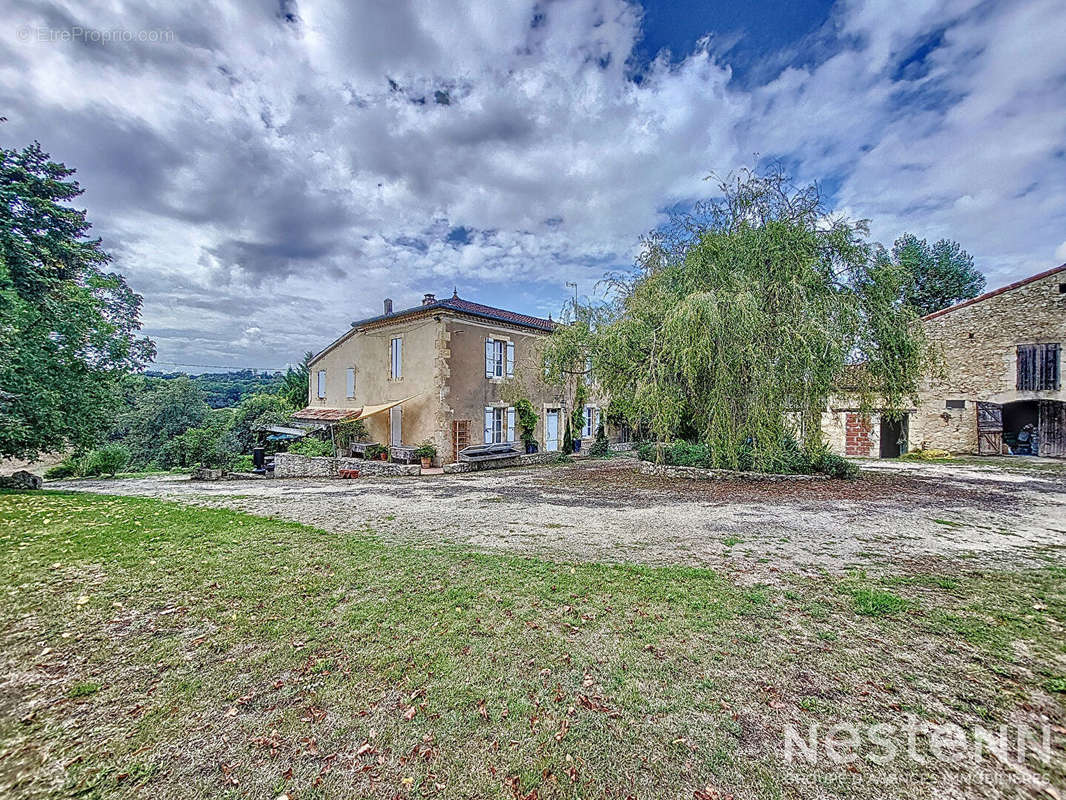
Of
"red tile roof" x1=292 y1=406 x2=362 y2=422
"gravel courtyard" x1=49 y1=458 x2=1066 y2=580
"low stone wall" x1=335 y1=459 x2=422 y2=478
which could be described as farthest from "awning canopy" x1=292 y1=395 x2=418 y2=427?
"gravel courtyard" x1=49 y1=458 x2=1066 y2=580

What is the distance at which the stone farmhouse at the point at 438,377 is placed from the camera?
51.4 ft

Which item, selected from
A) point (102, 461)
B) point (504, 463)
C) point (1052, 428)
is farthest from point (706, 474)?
point (102, 461)

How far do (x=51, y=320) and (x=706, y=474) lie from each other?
15207 millimetres

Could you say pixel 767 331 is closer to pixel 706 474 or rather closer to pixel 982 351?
pixel 706 474

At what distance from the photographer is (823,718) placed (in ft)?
7.78

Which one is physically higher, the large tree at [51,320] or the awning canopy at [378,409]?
the large tree at [51,320]

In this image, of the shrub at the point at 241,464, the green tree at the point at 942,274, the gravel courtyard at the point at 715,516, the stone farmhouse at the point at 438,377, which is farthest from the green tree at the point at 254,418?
the green tree at the point at 942,274

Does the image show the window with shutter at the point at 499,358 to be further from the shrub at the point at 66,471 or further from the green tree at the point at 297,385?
the shrub at the point at 66,471

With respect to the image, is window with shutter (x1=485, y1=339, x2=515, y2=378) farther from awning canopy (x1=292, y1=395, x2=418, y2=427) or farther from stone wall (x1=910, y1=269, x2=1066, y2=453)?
stone wall (x1=910, y1=269, x2=1066, y2=453)

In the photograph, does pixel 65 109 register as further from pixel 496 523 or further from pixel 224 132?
pixel 496 523

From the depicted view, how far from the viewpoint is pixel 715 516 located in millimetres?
7246

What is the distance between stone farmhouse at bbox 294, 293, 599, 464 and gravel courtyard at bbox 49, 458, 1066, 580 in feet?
14.0

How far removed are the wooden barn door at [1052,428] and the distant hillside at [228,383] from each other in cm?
3675

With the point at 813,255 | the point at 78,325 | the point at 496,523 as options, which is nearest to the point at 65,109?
the point at 78,325
